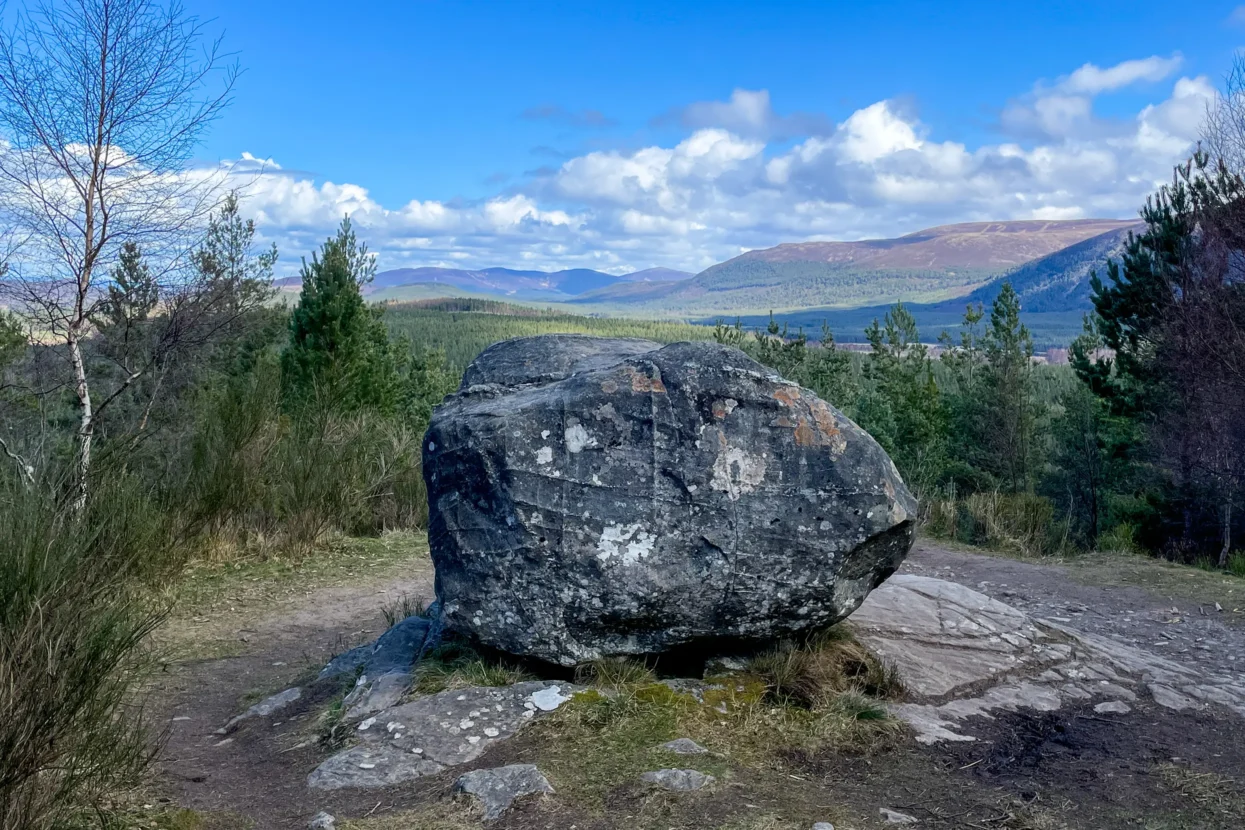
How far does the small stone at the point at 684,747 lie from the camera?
4.14m

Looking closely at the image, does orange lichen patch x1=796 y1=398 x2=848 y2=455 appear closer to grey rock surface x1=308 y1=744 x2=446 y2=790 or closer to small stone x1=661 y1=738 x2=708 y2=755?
small stone x1=661 y1=738 x2=708 y2=755

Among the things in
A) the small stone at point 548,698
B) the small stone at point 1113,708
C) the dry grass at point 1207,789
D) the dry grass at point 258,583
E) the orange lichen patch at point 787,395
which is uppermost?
the orange lichen patch at point 787,395

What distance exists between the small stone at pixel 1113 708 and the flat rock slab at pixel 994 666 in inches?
0.4

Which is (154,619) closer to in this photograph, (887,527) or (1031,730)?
(887,527)

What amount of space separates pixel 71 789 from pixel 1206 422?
1362 centimetres

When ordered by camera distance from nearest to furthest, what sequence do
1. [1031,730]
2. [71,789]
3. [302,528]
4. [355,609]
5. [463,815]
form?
[71,789], [463,815], [1031,730], [355,609], [302,528]

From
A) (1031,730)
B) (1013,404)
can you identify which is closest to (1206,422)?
(1013,404)

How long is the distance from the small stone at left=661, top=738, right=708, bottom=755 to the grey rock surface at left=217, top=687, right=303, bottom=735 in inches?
90.6

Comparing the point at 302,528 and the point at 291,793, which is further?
the point at 302,528

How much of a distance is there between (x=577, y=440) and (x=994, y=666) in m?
2.78

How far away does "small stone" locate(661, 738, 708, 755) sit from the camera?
13.6 ft

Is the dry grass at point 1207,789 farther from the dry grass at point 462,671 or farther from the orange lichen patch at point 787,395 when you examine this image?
the dry grass at point 462,671

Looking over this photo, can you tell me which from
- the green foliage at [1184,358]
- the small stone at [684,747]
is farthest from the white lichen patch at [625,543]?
the green foliage at [1184,358]

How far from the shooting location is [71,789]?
298 cm
